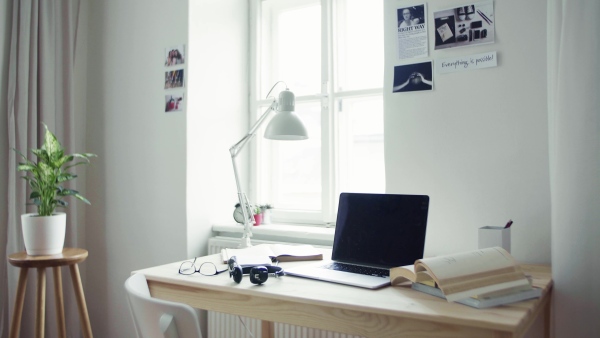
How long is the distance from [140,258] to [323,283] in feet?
4.79

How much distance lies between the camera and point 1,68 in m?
2.26

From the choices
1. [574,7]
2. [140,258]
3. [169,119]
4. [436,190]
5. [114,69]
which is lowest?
[140,258]

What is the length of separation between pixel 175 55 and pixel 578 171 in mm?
1917

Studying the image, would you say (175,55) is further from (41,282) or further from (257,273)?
(257,273)

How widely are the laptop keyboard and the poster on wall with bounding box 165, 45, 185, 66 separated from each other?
1389 mm

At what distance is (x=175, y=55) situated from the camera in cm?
235

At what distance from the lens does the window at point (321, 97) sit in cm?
231

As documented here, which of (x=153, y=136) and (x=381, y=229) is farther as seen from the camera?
(x=153, y=136)

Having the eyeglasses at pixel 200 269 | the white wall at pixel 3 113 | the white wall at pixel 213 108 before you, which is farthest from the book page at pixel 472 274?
the white wall at pixel 3 113

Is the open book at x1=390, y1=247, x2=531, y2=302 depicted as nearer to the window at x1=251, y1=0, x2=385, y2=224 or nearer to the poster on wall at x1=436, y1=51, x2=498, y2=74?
the poster on wall at x1=436, y1=51, x2=498, y2=74

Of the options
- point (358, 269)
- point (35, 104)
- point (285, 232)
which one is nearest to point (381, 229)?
point (358, 269)

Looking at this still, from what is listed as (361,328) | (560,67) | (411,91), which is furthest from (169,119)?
(560,67)

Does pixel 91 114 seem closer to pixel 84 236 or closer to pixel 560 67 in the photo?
pixel 84 236

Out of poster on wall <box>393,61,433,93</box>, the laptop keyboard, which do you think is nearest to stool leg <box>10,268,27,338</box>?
the laptop keyboard
